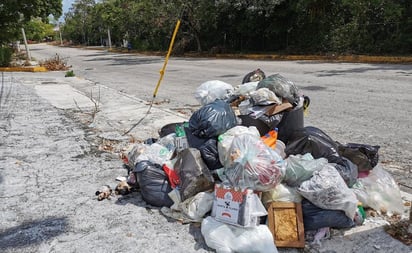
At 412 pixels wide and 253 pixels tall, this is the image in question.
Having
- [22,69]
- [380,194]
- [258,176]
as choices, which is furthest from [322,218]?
[22,69]

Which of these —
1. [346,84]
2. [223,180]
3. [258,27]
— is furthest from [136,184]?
[258,27]

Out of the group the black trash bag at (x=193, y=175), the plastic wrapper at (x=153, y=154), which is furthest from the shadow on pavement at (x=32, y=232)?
the black trash bag at (x=193, y=175)

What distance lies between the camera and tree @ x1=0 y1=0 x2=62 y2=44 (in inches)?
706

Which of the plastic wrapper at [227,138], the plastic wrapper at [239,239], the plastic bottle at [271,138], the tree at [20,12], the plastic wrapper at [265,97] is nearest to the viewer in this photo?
the plastic wrapper at [239,239]

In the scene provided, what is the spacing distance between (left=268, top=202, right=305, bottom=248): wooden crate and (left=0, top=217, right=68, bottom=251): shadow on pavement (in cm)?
165

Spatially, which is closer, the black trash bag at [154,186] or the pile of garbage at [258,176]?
the pile of garbage at [258,176]

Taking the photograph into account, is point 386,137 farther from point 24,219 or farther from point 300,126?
point 24,219

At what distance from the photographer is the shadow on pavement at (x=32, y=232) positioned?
2650 millimetres

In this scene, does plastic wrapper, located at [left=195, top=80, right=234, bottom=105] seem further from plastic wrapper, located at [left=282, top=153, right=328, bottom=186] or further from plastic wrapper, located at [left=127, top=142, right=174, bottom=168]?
plastic wrapper, located at [left=282, top=153, right=328, bottom=186]

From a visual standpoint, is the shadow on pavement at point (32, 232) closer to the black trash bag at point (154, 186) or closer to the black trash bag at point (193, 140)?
the black trash bag at point (154, 186)

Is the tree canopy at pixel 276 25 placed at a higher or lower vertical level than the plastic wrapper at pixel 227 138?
higher

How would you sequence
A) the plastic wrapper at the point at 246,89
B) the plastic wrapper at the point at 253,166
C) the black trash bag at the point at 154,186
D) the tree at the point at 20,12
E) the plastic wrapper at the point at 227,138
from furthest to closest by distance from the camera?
the tree at the point at 20,12
the plastic wrapper at the point at 246,89
the black trash bag at the point at 154,186
the plastic wrapper at the point at 227,138
the plastic wrapper at the point at 253,166

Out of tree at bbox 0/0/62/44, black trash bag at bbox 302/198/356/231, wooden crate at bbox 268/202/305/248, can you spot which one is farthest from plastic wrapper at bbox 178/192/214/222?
tree at bbox 0/0/62/44

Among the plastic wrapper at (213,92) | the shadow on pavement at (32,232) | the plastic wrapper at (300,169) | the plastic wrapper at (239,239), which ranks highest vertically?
the plastic wrapper at (213,92)
